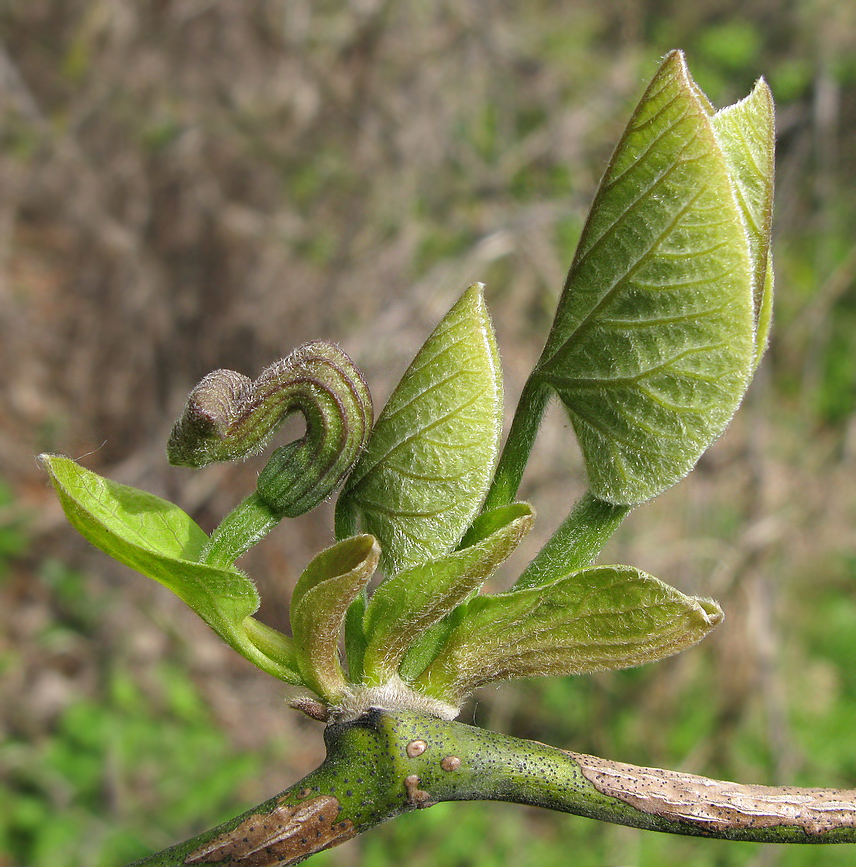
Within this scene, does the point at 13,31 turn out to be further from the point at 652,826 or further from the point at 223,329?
the point at 652,826

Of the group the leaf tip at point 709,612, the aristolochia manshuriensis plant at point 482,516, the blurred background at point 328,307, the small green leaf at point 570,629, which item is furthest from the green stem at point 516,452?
the blurred background at point 328,307

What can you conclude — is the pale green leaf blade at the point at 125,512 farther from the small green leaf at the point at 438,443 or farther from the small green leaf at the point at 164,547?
the small green leaf at the point at 438,443

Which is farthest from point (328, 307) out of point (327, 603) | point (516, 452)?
point (327, 603)

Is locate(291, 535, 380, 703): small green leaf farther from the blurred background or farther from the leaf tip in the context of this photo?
the blurred background

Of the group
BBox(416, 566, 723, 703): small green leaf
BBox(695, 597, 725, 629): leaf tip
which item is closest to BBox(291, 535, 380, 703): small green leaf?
BBox(416, 566, 723, 703): small green leaf

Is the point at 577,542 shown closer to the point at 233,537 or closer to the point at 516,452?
the point at 516,452

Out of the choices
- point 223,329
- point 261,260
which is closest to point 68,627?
point 223,329
